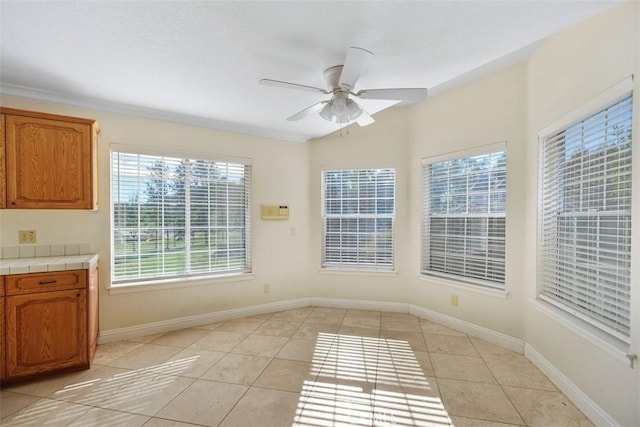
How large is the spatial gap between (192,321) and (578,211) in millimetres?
3870

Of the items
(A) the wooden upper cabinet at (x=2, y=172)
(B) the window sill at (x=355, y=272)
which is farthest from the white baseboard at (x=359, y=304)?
(A) the wooden upper cabinet at (x=2, y=172)

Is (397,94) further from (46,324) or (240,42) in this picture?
(46,324)

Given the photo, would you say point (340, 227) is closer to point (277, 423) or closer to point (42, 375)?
point (277, 423)

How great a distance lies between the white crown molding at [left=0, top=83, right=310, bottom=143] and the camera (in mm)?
2547

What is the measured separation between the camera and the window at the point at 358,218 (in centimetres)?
393

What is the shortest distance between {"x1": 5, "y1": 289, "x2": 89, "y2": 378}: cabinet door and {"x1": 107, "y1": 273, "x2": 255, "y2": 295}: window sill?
63 centimetres


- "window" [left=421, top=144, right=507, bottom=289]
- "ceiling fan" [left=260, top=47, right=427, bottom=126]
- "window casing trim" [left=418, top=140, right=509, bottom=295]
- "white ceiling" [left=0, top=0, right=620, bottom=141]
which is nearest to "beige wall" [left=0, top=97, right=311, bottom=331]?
"white ceiling" [left=0, top=0, right=620, bottom=141]

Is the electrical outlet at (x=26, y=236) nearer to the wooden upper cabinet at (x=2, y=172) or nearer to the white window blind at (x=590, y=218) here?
the wooden upper cabinet at (x=2, y=172)

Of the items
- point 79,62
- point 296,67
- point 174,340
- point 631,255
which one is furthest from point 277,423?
point 79,62

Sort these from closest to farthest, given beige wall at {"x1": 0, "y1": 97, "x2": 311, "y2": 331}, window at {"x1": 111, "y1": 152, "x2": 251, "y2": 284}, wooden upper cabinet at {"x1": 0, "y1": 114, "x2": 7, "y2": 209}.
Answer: wooden upper cabinet at {"x1": 0, "y1": 114, "x2": 7, "y2": 209} → beige wall at {"x1": 0, "y1": 97, "x2": 311, "y2": 331} → window at {"x1": 111, "y1": 152, "x2": 251, "y2": 284}

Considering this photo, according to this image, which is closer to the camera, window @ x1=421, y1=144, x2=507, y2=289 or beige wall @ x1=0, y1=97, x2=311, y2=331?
beige wall @ x1=0, y1=97, x2=311, y2=331

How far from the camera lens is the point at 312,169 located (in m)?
4.14

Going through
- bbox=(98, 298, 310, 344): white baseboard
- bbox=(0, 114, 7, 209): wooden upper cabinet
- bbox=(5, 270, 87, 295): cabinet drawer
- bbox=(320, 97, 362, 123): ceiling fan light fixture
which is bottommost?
bbox=(98, 298, 310, 344): white baseboard

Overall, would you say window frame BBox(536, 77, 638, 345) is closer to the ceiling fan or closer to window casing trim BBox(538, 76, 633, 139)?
window casing trim BBox(538, 76, 633, 139)
